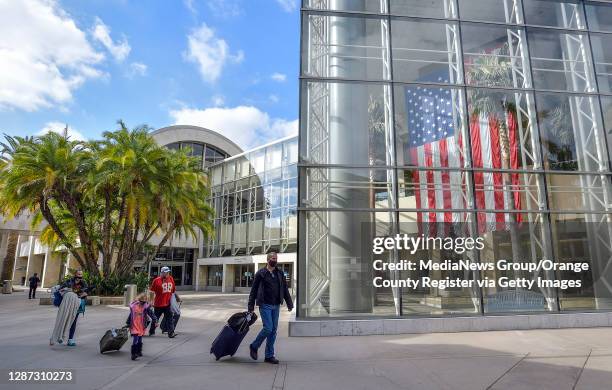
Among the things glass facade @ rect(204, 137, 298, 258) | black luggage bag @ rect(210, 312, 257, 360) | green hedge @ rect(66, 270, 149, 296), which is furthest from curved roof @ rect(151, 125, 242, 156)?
black luggage bag @ rect(210, 312, 257, 360)

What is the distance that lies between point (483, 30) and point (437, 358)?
1028cm

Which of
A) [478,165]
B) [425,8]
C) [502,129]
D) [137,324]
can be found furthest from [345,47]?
[137,324]

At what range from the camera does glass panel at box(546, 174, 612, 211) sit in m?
11.6

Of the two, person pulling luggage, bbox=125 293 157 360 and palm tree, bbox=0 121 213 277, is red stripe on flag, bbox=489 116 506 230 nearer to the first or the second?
person pulling luggage, bbox=125 293 157 360

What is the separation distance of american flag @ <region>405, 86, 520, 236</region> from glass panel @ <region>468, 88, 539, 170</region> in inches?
1.2

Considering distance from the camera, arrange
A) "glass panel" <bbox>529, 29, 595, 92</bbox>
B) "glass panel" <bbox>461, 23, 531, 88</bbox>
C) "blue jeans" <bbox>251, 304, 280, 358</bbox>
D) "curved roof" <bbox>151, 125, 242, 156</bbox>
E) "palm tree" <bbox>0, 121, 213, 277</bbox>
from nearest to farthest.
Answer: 1. "blue jeans" <bbox>251, 304, 280, 358</bbox>
2. "glass panel" <bbox>461, 23, 531, 88</bbox>
3. "glass panel" <bbox>529, 29, 595, 92</bbox>
4. "palm tree" <bbox>0, 121, 213, 277</bbox>
5. "curved roof" <bbox>151, 125, 242, 156</bbox>

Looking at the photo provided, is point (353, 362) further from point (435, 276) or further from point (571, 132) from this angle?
point (571, 132)

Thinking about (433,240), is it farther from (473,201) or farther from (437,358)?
(437,358)

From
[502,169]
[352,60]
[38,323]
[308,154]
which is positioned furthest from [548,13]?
[38,323]

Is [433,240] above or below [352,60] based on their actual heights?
below

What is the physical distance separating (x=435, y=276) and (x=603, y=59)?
918 centimetres

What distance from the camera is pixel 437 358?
6883 millimetres

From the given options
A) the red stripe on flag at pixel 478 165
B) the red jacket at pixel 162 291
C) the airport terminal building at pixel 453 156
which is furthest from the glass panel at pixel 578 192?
the red jacket at pixel 162 291

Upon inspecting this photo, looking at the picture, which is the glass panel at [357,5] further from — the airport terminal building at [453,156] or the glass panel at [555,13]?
the glass panel at [555,13]
